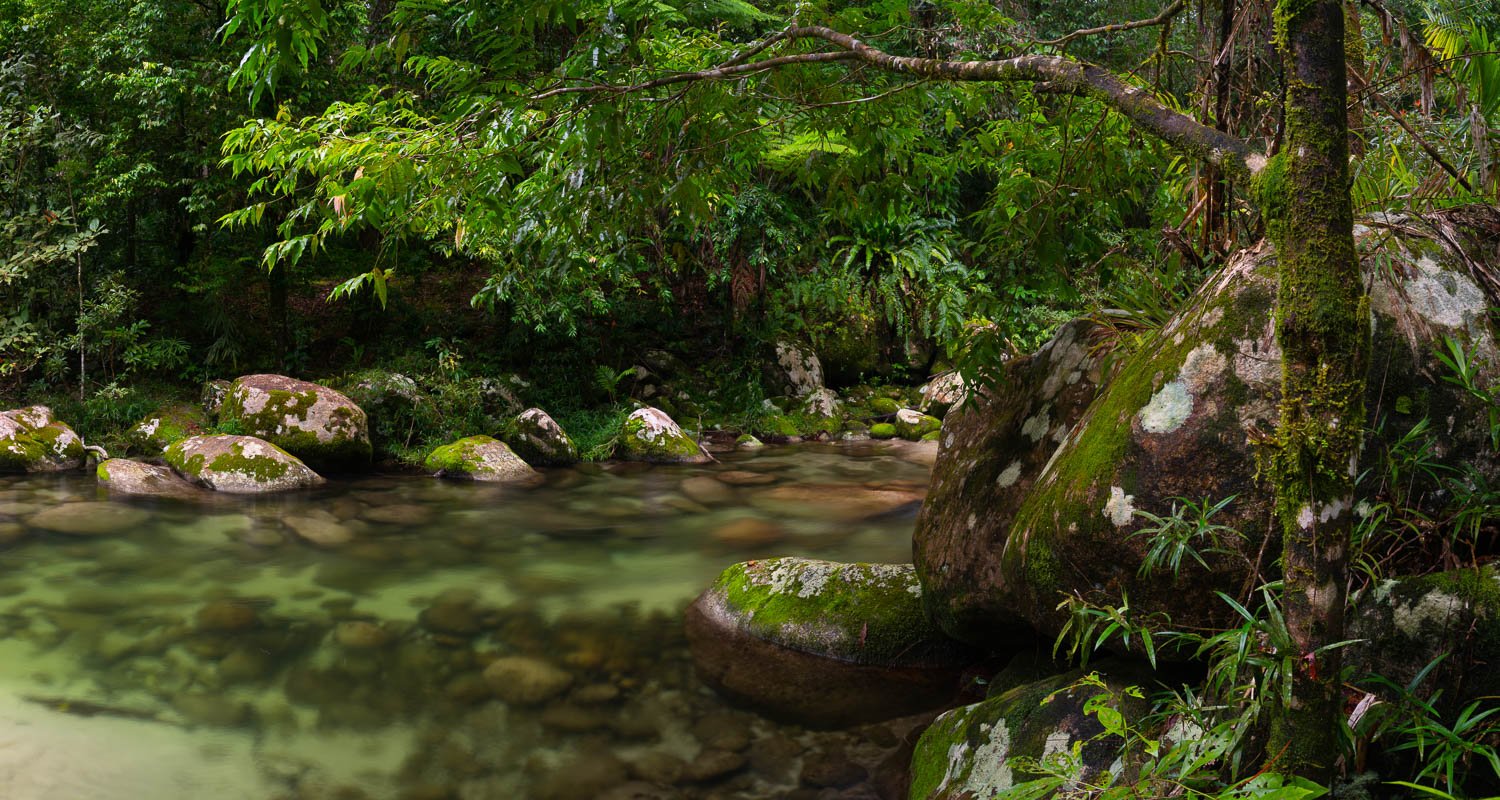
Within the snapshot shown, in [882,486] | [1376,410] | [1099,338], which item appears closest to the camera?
[1376,410]

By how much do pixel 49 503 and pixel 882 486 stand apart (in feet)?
26.2

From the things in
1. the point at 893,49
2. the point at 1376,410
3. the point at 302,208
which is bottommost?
the point at 1376,410

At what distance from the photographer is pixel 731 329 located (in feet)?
48.6

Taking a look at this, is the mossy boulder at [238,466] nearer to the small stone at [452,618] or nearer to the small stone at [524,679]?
the small stone at [452,618]

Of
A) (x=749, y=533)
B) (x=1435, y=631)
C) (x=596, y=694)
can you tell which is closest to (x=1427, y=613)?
(x=1435, y=631)

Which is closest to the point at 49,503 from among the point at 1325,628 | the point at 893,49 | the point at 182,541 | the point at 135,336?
the point at 182,541

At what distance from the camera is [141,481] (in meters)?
8.59

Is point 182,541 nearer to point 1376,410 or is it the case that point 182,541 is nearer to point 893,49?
point 1376,410

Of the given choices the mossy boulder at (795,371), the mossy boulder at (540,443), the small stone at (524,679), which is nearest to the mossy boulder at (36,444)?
the mossy boulder at (540,443)

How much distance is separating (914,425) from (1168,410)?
10589 millimetres

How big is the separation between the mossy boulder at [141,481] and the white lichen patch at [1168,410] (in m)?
8.76

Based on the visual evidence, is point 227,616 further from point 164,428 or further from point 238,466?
point 164,428

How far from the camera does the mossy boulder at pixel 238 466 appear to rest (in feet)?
28.7

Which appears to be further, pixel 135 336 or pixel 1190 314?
pixel 135 336
